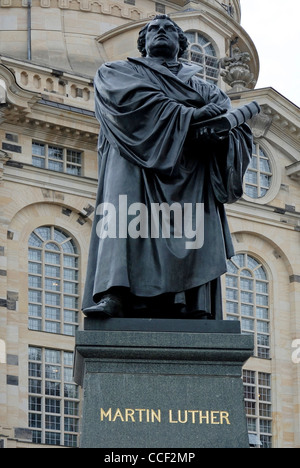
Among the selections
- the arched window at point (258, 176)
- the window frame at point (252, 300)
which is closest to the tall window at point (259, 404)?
the window frame at point (252, 300)

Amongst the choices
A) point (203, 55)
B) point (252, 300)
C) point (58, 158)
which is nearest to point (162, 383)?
point (58, 158)

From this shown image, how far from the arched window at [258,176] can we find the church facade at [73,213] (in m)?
0.04

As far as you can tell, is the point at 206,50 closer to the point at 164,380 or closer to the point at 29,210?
the point at 29,210

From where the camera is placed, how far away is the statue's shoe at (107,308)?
344 inches

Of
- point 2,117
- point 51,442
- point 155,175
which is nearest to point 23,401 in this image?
point 51,442

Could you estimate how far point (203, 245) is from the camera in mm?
9133

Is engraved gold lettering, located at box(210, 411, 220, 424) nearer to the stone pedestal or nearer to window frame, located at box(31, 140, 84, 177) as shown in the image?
the stone pedestal

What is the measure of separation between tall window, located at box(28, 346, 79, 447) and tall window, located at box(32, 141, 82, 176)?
472 cm

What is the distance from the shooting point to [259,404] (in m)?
37.4

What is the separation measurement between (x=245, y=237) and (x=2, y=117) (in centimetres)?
771

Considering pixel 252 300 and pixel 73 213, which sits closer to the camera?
pixel 73 213

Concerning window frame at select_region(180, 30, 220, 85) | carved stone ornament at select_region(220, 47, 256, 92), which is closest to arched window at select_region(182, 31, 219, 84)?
window frame at select_region(180, 30, 220, 85)

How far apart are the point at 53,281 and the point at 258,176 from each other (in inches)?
285

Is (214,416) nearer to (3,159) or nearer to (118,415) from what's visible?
(118,415)
